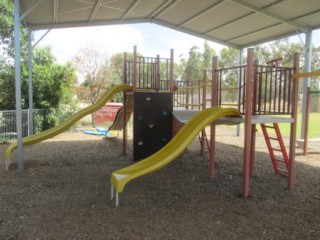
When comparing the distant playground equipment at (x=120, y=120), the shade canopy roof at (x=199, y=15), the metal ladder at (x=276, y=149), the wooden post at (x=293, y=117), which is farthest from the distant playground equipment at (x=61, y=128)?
the wooden post at (x=293, y=117)

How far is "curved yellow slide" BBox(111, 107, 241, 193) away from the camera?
3.83 meters

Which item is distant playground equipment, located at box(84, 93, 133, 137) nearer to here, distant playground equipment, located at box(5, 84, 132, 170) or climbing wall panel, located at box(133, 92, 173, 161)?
distant playground equipment, located at box(5, 84, 132, 170)

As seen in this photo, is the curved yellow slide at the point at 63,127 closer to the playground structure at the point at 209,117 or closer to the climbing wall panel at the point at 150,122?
the playground structure at the point at 209,117

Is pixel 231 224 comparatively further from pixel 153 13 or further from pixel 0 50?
pixel 0 50

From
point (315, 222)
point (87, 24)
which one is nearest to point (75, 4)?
point (87, 24)

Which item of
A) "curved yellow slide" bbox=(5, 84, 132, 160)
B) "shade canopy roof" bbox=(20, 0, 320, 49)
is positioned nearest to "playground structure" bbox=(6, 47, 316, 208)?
"curved yellow slide" bbox=(5, 84, 132, 160)

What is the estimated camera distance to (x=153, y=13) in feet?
31.1

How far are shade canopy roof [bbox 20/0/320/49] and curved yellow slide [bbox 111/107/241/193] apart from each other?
13.8 ft

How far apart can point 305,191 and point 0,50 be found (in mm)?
11853

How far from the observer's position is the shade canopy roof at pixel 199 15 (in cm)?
740

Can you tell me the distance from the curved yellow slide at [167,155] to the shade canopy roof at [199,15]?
4221mm

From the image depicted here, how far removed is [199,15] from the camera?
8.82 m

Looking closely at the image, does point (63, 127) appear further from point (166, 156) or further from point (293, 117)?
point (293, 117)

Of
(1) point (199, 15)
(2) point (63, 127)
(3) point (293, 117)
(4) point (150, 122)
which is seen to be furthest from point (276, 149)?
(1) point (199, 15)
